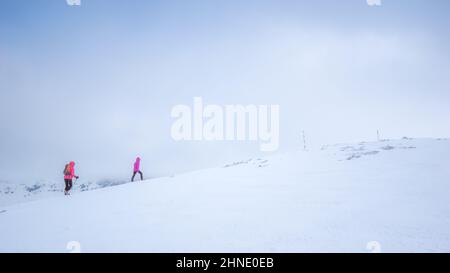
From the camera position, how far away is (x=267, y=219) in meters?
5.89

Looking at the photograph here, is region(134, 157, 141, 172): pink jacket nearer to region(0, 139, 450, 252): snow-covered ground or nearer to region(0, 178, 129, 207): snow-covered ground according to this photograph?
region(0, 139, 450, 252): snow-covered ground

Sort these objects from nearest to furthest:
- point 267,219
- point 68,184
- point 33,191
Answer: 1. point 267,219
2. point 68,184
3. point 33,191

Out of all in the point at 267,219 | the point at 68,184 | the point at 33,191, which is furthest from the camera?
the point at 33,191

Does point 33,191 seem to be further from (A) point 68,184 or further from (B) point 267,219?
(B) point 267,219

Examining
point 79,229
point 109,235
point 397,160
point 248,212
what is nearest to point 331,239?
point 248,212

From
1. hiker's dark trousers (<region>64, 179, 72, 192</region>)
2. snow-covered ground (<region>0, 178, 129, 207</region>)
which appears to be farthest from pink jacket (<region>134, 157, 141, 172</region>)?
snow-covered ground (<region>0, 178, 129, 207</region>)

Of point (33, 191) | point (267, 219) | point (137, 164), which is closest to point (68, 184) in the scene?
point (137, 164)

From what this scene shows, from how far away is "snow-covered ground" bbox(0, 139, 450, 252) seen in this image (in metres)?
4.53

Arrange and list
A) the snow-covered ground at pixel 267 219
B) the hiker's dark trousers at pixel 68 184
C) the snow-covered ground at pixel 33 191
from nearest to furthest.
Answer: the snow-covered ground at pixel 267 219, the hiker's dark trousers at pixel 68 184, the snow-covered ground at pixel 33 191

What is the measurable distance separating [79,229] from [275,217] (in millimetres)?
4945

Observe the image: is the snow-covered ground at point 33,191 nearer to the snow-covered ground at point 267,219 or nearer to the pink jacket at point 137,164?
the pink jacket at point 137,164

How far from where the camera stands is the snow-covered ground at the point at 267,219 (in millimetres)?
4531

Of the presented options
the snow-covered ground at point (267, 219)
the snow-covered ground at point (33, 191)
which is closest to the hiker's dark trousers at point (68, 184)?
the snow-covered ground at point (267, 219)

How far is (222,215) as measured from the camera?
6.42 meters
